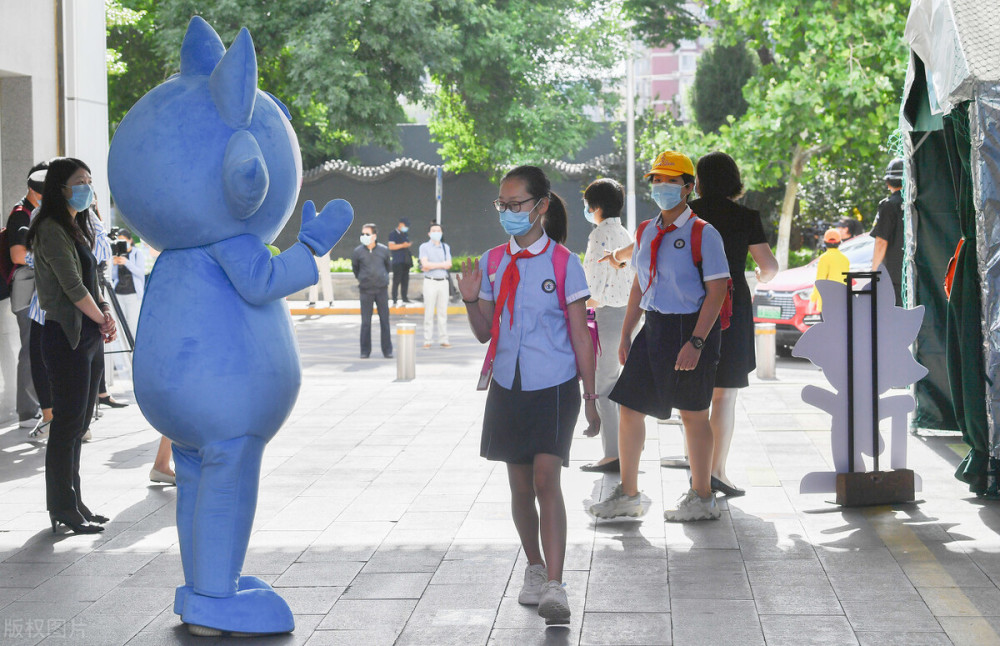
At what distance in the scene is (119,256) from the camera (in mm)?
12445

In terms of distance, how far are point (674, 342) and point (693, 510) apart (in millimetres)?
939

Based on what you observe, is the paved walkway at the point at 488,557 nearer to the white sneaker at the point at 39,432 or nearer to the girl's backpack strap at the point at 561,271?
the white sneaker at the point at 39,432

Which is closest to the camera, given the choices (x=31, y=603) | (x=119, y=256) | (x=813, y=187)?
(x=31, y=603)

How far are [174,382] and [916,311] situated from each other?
4.36 m

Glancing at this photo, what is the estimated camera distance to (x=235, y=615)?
4566 mm

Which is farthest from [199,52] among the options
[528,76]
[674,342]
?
[528,76]

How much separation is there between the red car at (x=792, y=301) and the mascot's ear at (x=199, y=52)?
445 inches

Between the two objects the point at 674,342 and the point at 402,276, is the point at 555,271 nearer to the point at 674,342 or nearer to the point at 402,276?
the point at 674,342

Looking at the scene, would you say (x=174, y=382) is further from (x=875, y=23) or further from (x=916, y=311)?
(x=875, y=23)

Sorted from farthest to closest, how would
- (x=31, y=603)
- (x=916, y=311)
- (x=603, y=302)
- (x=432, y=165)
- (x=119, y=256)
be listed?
(x=432, y=165) < (x=119, y=256) < (x=603, y=302) < (x=916, y=311) < (x=31, y=603)

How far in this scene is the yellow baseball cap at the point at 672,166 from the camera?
6328mm

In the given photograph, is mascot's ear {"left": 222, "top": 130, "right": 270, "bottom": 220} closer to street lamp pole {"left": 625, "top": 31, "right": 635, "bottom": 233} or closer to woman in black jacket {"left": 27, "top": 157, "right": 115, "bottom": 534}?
woman in black jacket {"left": 27, "top": 157, "right": 115, "bottom": 534}

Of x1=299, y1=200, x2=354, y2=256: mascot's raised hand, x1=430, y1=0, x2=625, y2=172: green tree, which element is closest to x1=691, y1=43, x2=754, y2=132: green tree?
x1=430, y1=0, x2=625, y2=172: green tree

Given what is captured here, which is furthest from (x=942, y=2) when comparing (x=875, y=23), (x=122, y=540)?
(x=875, y=23)
